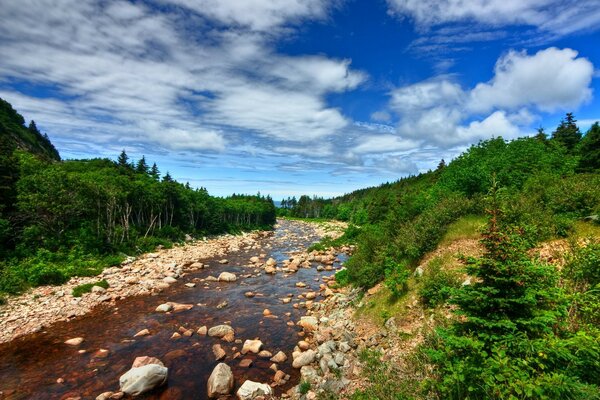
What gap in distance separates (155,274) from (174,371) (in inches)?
674

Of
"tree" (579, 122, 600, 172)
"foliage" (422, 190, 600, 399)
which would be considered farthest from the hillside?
"tree" (579, 122, 600, 172)

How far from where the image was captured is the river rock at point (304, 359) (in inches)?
481

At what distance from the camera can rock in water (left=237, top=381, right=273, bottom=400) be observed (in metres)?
10.3

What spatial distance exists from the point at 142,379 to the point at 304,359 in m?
6.73

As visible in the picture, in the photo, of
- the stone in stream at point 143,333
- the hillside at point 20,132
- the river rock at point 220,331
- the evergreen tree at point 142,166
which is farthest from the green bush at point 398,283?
the hillside at point 20,132

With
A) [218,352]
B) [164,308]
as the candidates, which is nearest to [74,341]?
[164,308]

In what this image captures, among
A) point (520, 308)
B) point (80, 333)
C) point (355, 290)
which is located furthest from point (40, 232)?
point (520, 308)

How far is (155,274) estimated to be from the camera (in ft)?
88.8

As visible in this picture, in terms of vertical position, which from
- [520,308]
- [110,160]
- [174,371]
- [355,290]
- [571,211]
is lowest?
[174,371]

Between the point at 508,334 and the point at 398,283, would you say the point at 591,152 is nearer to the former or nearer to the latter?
the point at 398,283

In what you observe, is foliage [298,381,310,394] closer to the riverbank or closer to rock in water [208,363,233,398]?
rock in water [208,363,233,398]

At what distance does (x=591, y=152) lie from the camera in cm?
3403

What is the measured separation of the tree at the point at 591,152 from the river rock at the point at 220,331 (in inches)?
1745

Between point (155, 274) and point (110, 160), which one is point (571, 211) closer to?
point (155, 274)
